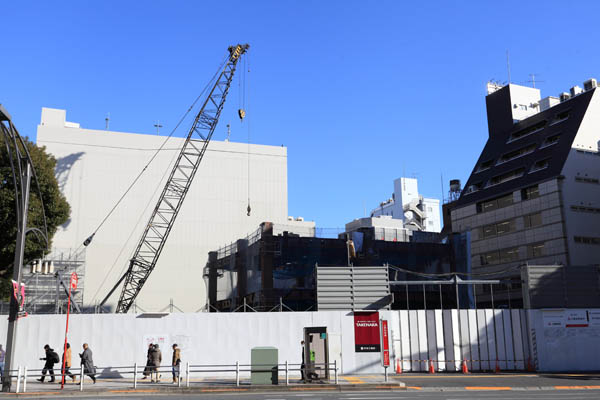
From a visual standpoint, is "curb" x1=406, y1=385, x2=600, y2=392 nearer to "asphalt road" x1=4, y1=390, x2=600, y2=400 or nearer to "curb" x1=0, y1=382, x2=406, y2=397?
"asphalt road" x1=4, y1=390, x2=600, y2=400

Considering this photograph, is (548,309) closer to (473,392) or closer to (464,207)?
(473,392)

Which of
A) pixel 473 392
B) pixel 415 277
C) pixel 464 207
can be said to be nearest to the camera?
pixel 473 392

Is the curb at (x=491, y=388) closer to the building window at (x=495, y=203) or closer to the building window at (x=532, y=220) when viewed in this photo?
the building window at (x=532, y=220)

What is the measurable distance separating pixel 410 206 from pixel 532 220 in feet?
234

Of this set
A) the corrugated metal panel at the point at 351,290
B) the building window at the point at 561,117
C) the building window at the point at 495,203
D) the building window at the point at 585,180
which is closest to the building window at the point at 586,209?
the building window at the point at 585,180

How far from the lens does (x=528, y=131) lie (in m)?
74.2

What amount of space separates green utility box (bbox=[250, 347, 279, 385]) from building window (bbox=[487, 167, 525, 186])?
55127 mm

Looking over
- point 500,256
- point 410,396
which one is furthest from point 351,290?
point 500,256

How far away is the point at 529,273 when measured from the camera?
32438 mm

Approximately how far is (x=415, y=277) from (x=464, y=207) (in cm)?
2298

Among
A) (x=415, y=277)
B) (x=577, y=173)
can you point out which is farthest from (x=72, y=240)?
(x=577, y=173)

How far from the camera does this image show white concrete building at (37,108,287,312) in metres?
70.9

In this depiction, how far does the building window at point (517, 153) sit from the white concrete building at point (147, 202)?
30.4m

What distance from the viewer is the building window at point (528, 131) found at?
72088mm
